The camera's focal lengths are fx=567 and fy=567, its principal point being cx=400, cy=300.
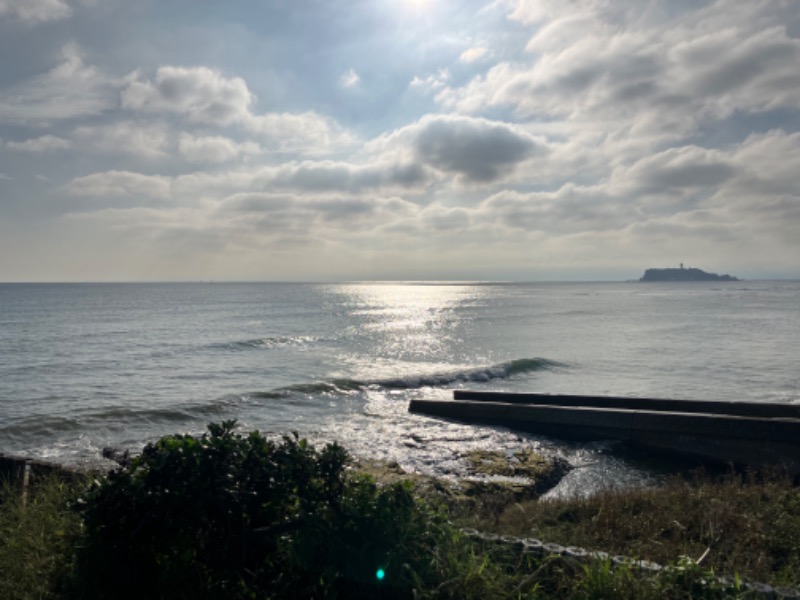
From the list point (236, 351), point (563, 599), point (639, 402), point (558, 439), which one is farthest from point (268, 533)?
point (236, 351)

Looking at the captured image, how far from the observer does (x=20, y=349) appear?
35.1m

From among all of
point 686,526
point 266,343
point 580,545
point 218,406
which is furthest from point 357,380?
point 580,545

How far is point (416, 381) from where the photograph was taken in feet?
78.4

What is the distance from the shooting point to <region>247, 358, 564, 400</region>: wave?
21.8 meters

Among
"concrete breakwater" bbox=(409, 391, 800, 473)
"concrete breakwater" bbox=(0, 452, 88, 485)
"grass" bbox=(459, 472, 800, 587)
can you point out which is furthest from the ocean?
"grass" bbox=(459, 472, 800, 587)

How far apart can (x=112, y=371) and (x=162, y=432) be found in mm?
12298

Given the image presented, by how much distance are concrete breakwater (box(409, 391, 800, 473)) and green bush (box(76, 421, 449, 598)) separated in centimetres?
808

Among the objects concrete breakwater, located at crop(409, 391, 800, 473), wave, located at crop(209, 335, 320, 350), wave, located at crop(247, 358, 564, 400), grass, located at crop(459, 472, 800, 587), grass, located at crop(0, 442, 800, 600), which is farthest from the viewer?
wave, located at crop(209, 335, 320, 350)

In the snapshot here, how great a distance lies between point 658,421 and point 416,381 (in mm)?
12386

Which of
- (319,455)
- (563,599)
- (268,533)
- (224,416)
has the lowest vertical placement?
(224,416)

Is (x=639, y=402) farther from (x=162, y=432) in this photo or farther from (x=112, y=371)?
(x=112, y=371)

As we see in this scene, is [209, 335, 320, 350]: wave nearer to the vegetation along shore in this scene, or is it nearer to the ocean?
the ocean

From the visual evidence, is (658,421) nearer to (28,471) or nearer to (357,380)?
(28,471)

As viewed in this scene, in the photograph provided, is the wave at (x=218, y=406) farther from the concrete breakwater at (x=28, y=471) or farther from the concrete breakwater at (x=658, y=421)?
the concrete breakwater at (x=28, y=471)
